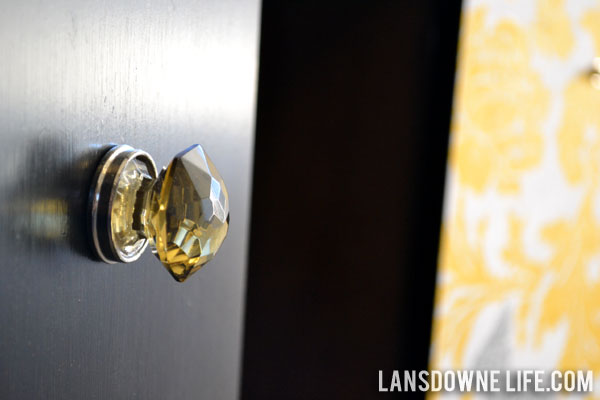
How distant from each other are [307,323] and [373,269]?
0.41ft

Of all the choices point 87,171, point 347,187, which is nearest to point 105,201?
point 87,171

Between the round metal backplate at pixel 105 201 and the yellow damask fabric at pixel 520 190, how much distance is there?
0.61m

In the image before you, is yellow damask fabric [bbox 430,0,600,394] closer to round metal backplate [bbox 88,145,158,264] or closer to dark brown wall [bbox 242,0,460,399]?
dark brown wall [bbox 242,0,460,399]

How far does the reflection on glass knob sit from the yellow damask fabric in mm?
603

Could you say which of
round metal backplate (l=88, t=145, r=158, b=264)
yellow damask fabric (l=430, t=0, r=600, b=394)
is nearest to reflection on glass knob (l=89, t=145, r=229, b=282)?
Result: round metal backplate (l=88, t=145, r=158, b=264)

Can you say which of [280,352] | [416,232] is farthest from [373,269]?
[280,352]

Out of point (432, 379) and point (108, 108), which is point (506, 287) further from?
point (108, 108)

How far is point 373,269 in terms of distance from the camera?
76 centimetres

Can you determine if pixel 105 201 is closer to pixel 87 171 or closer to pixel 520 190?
pixel 87 171

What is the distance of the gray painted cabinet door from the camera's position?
99mm

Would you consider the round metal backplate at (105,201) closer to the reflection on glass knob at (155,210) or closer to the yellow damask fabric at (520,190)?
the reflection on glass knob at (155,210)

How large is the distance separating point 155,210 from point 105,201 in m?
0.01

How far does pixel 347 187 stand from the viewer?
0.76 meters

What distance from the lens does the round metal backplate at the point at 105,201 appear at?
0.40 feet
